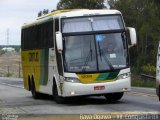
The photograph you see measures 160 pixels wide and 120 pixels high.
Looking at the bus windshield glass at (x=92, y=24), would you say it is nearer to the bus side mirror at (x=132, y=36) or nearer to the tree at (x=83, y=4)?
the bus side mirror at (x=132, y=36)

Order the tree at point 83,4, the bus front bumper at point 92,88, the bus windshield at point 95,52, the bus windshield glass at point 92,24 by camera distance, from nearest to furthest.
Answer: the bus front bumper at point 92,88, the bus windshield at point 95,52, the bus windshield glass at point 92,24, the tree at point 83,4

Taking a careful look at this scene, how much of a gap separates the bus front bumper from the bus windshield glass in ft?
6.31

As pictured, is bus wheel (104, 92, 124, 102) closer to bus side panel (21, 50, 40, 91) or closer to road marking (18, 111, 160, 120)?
bus side panel (21, 50, 40, 91)

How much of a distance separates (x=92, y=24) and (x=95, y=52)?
3.51 feet

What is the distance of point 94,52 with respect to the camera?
2027 centimetres

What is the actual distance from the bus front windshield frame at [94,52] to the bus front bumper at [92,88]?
0.48m

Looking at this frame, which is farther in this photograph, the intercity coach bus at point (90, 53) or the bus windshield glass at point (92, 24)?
the bus windshield glass at point (92, 24)

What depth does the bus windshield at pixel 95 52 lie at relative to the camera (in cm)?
2012

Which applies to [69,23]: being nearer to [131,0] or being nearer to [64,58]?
[64,58]

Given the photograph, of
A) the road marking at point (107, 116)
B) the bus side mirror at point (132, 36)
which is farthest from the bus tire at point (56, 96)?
the road marking at point (107, 116)

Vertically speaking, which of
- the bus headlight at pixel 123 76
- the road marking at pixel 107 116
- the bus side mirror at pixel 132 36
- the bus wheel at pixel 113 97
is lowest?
the bus wheel at pixel 113 97

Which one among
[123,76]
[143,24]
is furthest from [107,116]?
[143,24]

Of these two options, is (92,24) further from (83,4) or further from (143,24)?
(83,4)

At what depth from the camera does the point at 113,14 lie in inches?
821
